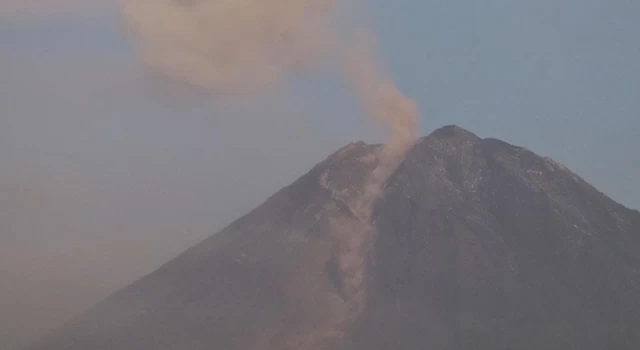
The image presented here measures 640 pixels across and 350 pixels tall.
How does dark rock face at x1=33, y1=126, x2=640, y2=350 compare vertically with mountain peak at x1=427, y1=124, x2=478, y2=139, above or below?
below

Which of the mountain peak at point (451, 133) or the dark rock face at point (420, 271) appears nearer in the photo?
the dark rock face at point (420, 271)

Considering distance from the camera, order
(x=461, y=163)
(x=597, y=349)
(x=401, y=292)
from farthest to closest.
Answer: (x=461, y=163) < (x=401, y=292) < (x=597, y=349)

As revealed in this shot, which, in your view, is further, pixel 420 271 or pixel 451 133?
pixel 451 133

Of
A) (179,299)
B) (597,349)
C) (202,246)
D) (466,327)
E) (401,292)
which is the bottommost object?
(597,349)

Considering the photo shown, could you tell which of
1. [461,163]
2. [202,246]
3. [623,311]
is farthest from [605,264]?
[202,246]

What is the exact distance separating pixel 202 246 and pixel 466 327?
19971 mm

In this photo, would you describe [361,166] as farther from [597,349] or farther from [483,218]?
[597,349]

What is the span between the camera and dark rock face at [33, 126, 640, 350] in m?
55.5

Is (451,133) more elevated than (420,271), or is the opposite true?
(451,133)

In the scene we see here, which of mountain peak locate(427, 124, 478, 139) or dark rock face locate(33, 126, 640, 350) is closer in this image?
dark rock face locate(33, 126, 640, 350)

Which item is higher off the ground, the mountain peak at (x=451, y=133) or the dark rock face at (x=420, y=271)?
the mountain peak at (x=451, y=133)

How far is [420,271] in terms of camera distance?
59875 mm

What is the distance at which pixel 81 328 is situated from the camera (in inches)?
2338

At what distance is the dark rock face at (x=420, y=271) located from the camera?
2186 inches
